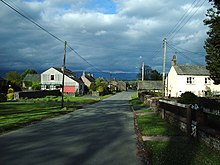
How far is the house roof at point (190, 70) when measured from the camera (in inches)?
2269

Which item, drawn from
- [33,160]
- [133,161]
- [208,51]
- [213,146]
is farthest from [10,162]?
[208,51]

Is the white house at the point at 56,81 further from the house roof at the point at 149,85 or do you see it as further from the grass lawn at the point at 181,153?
the grass lawn at the point at 181,153

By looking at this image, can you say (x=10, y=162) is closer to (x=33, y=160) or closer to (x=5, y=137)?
(x=33, y=160)

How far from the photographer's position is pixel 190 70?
58.7 meters

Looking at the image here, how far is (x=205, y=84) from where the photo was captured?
191 feet

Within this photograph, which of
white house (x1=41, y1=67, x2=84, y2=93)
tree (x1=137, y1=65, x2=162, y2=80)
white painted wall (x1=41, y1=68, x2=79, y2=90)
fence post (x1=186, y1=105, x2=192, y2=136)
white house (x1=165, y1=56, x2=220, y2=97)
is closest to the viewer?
fence post (x1=186, y1=105, x2=192, y2=136)

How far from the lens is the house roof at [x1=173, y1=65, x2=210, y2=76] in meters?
57.6

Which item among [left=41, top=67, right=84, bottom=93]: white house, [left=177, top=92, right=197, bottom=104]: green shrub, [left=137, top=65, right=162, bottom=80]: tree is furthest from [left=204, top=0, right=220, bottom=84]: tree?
[left=137, top=65, right=162, bottom=80]: tree

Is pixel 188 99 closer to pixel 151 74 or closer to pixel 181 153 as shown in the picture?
pixel 181 153

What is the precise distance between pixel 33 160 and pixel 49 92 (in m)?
51.9

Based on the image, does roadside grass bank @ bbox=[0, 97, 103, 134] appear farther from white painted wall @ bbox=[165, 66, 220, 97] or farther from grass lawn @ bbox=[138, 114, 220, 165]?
white painted wall @ bbox=[165, 66, 220, 97]

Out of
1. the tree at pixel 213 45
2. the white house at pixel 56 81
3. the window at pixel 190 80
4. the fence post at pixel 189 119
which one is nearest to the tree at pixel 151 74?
the white house at pixel 56 81

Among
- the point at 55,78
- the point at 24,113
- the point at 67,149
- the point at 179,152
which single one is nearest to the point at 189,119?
the point at 179,152

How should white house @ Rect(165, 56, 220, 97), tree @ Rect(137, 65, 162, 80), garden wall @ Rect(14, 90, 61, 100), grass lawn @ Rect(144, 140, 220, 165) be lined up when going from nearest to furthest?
grass lawn @ Rect(144, 140, 220, 165) → garden wall @ Rect(14, 90, 61, 100) → white house @ Rect(165, 56, 220, 97) → tree @ Rect(137, 65, 162, 80)
